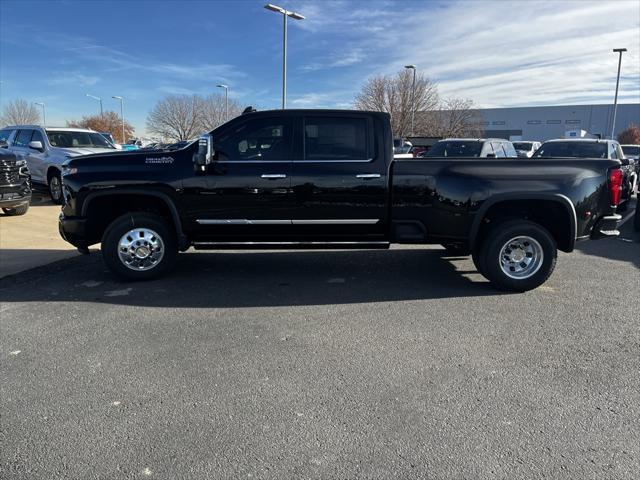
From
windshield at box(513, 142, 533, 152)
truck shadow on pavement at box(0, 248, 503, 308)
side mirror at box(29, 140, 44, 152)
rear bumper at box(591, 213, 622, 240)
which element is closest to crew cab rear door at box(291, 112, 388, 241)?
truck shadow on pavement at box(0, 248, 503, 308)

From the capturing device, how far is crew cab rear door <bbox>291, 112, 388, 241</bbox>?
18.7 ft

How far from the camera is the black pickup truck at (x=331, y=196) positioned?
5.58m

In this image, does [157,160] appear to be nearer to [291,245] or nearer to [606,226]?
[291,245]

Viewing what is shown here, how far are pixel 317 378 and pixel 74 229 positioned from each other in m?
3.86

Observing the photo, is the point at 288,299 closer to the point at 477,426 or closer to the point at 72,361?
the point at 72,361

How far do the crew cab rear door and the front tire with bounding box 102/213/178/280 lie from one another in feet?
5.21

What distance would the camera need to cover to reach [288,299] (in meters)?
5.41

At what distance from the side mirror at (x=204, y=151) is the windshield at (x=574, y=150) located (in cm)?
990

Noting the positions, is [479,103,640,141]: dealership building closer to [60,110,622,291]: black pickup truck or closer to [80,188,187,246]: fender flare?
[60,110,622,291]: black pickup truck

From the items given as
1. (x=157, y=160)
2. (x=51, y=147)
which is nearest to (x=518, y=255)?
(x=157, y=160)

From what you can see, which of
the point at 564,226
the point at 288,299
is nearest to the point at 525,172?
the point at 564,226

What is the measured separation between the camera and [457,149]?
13.3 metres

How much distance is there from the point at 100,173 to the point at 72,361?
260 centimetres

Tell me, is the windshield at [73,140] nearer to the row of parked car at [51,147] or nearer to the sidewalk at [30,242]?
the row of parked car at [51,147]
